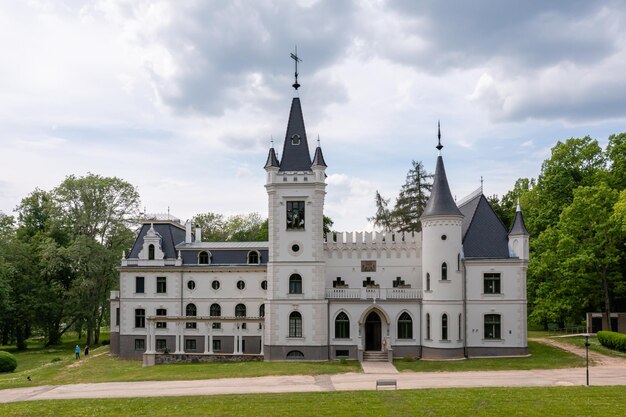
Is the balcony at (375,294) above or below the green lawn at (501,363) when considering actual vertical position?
above

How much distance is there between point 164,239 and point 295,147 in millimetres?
14240

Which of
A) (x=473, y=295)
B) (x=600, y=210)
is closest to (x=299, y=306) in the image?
(x=473, y=295)

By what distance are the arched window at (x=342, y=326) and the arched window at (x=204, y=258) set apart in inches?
493

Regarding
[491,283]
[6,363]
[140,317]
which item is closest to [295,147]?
[491,283]

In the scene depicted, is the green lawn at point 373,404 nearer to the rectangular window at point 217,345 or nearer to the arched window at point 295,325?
the arched window at point 295,325

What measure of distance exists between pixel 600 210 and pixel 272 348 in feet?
87.1

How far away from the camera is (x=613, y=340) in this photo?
126 feet

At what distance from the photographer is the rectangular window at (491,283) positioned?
39.7 meters

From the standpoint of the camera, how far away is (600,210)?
4384cm

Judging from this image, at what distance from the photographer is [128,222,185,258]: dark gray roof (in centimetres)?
4700

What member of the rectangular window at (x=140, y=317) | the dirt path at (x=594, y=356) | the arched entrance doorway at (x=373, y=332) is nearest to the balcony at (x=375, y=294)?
the arched entrance doorway at (x=373, y=332)

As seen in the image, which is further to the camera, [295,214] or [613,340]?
[295,214]

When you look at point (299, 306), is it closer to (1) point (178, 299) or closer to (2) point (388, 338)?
(2) point (388, 338)

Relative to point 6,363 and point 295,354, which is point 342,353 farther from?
point 6,363
